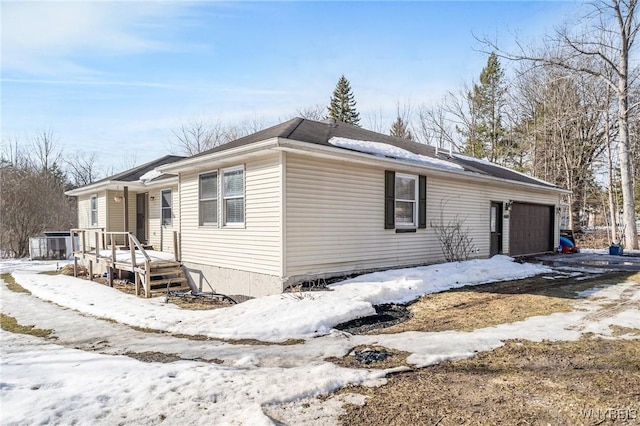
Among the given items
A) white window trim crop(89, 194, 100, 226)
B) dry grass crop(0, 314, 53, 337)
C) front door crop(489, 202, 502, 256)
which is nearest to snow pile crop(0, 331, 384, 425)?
dry grass crop(0, 314, 53, 337)

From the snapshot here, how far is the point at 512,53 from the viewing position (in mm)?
17375

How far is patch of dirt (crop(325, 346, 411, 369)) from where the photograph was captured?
165 inches

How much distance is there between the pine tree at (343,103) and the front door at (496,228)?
23957mm

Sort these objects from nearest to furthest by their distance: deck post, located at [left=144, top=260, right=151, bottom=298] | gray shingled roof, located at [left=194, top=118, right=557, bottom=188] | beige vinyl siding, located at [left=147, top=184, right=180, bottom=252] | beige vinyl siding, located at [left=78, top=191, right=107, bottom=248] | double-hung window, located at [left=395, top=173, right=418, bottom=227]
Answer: gray shingled roof, located at [left=194, top=118, right=557, bottom=188]
deck post, located at [left=144, top=260, right=151, bottom=298]
double-hung window, located at [left=395, top=173, right=418, bottom=227]
beige vinyl siding, located at [left=147, top=184, right=180, bottom=252]
beige vinyl siding, located at [left=78, top=191, right=107, bottom=248]

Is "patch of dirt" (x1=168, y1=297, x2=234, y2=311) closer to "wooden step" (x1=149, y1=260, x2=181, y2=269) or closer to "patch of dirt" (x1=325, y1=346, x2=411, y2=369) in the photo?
"wooden step" (x1=149, y1=260, x2=181, y2=269)

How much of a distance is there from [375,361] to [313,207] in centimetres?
422

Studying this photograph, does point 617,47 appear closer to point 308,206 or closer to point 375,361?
point 308,206

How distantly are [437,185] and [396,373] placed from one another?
787 cm

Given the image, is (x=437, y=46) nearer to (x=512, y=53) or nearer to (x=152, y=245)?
(x=512, y=53)

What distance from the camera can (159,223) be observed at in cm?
1460

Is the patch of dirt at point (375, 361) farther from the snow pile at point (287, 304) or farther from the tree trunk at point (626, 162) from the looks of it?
the tree trunk at point (626, 162)

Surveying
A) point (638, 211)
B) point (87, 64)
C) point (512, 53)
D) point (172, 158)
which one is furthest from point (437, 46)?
point (638, 211)

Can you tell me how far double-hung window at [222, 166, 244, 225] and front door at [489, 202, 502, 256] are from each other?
8711 mm

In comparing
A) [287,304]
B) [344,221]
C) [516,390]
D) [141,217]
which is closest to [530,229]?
[344,221]
